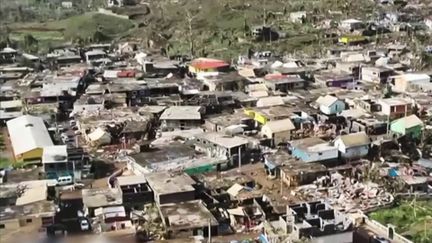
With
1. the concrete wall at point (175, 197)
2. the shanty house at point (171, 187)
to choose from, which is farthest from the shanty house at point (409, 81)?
the concrete wall at point (175, 197)

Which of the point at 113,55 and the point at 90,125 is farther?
the point at 113,55

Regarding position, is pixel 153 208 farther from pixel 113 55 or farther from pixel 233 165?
pixel 113 55

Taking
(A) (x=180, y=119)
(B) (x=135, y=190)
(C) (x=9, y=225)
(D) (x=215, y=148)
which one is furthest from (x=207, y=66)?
(C) (x=9, y=225)

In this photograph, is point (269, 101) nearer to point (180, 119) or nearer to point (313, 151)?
point (180, 119)

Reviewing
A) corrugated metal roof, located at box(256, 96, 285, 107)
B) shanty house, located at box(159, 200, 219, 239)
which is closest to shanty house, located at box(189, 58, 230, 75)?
corrugated metal roof, located at box(256, 96, 285, 107)

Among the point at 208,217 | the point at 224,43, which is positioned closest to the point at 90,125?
the point at 208,217

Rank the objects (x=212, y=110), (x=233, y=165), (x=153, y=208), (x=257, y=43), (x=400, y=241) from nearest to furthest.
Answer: (x=400, y=241) < (x=153, y=208) < (x=233, y=165) < (x=212, y=110) < (x=257, y=43)
